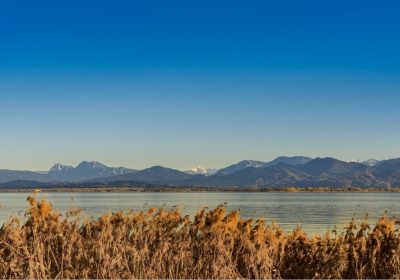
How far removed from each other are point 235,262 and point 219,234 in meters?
0.74

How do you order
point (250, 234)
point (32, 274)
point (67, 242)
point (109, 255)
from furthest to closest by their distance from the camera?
point (250, 234)
point (67, 242)
point (109, 255)
point (32, 274)

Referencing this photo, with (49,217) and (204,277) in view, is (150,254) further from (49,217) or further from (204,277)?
(49,217)

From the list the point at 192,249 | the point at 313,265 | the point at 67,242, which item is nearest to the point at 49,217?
the point at 67,242

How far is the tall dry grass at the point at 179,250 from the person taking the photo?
12570mm

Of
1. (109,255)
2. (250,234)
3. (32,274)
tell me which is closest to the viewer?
(32,274)

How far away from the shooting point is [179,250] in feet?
43.4

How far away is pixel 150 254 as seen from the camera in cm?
1322

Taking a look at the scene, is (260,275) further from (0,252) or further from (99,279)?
(0,252)

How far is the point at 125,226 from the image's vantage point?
45.3 ft

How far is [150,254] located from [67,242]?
6.21 ft

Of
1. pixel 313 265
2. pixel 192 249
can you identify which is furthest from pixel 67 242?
pixel 313 265

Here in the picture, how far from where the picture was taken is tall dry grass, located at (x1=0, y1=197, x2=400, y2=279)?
12570 mm

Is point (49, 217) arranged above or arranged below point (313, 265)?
above

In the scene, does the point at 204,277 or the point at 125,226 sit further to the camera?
the point at 125,226
